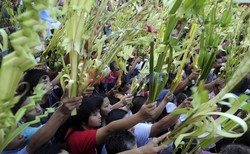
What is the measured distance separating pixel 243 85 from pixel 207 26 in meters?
1.68

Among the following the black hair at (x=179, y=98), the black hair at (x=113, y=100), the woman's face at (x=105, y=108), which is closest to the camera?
the woman's face at (x=105, y=108)

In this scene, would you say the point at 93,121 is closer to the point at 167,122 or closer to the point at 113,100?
the point at 167,122

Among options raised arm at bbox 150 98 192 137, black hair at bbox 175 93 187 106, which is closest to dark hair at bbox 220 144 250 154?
raised arm at bbox 150 98 192 137

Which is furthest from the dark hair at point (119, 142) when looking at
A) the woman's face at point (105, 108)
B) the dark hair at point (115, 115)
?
the woman's face at point (105, 108)

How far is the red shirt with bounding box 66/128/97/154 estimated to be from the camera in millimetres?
1649

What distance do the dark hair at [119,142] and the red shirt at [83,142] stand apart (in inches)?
5.5

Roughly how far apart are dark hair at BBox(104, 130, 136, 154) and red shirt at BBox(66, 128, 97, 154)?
5.5 inches

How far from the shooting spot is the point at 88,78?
1.44m

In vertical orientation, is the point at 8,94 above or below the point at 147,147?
above

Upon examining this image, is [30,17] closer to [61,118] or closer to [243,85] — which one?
[61,118]

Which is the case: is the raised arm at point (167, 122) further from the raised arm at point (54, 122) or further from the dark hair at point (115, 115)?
the raised arm at point (54, 122)

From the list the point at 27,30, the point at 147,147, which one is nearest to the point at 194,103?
the point at 147,147

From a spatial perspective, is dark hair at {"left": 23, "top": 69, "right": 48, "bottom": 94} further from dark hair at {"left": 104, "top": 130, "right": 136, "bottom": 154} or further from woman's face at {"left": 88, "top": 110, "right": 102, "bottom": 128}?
dark hair at {"left": 104, "top": 130, "right": 136, "bottom": 154}

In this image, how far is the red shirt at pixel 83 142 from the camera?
5.41 feet
